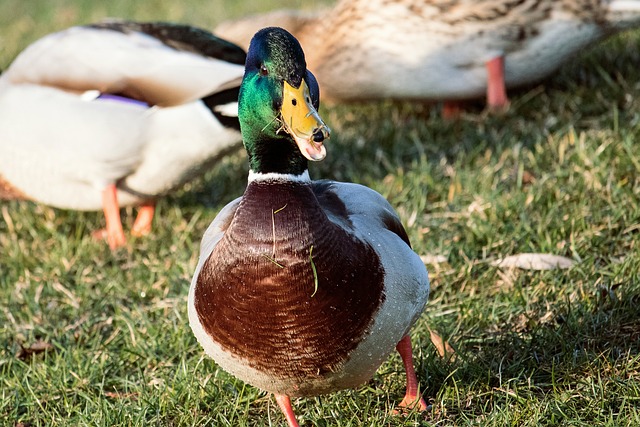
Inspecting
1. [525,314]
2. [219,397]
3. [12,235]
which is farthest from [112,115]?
[525,314]

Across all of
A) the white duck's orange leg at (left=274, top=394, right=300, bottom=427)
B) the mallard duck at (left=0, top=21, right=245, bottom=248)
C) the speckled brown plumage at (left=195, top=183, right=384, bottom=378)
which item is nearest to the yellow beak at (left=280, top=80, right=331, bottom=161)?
the speckled brown plumage at (left=195, top=183, right=384, bottom=378)

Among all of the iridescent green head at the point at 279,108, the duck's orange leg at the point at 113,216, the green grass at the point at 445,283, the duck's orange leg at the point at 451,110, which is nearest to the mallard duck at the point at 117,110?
the duck's orange leg at the point at 113,216

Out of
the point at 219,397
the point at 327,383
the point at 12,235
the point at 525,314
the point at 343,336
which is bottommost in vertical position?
the point at 12,235

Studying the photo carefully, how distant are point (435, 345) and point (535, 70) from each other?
2594 millimetres

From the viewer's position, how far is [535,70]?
5344mm

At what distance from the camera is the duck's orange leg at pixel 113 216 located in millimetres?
4625

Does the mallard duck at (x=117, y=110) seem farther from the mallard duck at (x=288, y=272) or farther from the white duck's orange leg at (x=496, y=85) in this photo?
the mallard duck at (x=288, y=272)

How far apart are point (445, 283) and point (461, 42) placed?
200 cm

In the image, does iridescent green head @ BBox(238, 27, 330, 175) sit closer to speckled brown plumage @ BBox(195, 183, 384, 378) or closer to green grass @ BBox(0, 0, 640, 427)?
speckled brown plumage @ BBox(195, 183, 384, 378)

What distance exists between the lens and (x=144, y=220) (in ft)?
15.8

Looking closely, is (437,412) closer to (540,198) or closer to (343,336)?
(343,336)

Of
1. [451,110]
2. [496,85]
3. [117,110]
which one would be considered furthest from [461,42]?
[117,110]

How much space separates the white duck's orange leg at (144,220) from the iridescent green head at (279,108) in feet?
7.52

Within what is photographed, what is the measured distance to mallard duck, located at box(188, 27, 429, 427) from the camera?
238 cm
